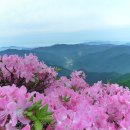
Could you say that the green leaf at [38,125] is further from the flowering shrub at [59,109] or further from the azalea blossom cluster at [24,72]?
the azalea blossom cluster at [24,72]

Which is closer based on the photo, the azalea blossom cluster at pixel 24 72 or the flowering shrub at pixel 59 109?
the flowering shrub at pixel 59 109

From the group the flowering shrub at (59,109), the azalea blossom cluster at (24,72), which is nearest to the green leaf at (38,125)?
the flowering shrub at (59,109)

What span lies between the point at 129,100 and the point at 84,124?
109 cm

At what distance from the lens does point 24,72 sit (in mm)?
6824

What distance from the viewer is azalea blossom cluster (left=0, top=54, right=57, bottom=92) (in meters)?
6.92

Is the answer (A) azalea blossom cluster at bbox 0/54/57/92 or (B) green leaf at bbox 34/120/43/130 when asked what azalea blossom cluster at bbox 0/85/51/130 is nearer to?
(B) green leaf at bbox 34/120/43/130

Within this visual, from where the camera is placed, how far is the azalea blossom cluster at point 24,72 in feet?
22.7

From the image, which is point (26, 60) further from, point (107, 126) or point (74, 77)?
point (107, 126)

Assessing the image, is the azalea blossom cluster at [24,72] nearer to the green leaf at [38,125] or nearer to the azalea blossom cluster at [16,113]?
the azalea blossom cluster at [16,113]

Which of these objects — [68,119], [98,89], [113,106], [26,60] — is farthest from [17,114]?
[26,60]

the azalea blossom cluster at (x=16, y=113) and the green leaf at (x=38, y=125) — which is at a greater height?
the azalea blossom cluster at (x=16, y=113)

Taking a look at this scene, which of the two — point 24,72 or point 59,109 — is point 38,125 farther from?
point 24,72

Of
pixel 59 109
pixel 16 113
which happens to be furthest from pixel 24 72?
pixel 16 113

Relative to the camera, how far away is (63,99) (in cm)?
495
